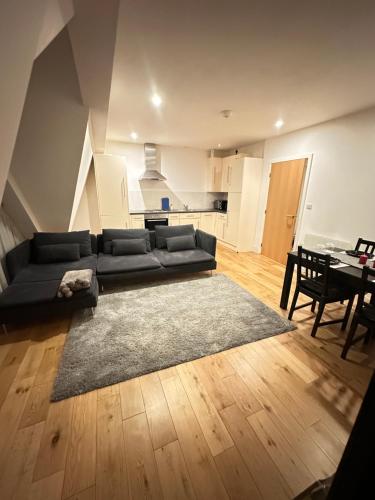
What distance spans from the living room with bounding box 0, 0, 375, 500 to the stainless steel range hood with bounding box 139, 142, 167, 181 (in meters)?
1.28

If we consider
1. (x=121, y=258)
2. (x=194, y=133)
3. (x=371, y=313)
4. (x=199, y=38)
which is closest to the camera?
(x=199, y=38)

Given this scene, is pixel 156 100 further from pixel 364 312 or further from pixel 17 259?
pixel 364 312

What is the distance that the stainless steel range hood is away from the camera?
4980mm

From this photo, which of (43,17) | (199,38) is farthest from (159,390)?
(199,38)

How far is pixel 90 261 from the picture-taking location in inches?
116

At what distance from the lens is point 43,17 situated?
894 mm

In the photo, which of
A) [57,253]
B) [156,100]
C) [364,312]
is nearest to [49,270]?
[57,253]

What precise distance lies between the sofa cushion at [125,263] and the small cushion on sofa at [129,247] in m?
0.08

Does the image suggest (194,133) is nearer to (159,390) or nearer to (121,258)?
(121,258)

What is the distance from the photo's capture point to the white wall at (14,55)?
704mm

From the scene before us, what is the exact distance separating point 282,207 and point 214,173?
2308 millimetres

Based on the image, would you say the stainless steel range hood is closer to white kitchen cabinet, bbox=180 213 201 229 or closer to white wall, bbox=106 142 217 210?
white wall, bbox=106 142 217 210

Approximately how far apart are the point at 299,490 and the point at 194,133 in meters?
4.56

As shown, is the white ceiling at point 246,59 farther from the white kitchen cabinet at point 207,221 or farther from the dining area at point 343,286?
the white kitchen cabinet at point 207,221
